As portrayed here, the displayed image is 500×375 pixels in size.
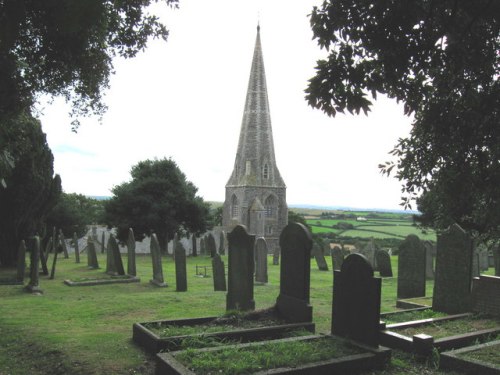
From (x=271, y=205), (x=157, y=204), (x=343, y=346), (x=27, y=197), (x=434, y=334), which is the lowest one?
(x=434, y=334)

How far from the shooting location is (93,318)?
329 inches

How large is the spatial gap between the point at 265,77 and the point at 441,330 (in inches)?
1682

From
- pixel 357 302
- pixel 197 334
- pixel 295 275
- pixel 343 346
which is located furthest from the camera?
pixel 295 275

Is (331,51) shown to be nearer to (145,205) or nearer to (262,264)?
(262,264)

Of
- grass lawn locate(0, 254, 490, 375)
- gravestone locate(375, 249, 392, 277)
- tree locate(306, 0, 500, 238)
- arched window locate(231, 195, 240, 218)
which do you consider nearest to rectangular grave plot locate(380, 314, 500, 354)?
grass lawn locate(0, 254, 490, 375)

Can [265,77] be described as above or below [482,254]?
above

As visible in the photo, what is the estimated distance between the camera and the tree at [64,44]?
16.2 feet

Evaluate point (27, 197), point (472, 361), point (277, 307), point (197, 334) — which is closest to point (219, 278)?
point (277, 307)

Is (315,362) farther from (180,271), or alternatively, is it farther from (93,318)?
(180,271)

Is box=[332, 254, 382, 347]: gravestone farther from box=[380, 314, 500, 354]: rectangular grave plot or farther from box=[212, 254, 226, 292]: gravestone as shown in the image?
box=[212, 254, 226, 292]: gravestone

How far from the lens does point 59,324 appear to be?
301 inches

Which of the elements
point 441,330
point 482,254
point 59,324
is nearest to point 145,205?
point 482,254

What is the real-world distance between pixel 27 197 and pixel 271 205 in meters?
32.3

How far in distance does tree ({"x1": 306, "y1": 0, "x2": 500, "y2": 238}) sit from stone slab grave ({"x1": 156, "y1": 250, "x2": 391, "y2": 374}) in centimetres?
150
